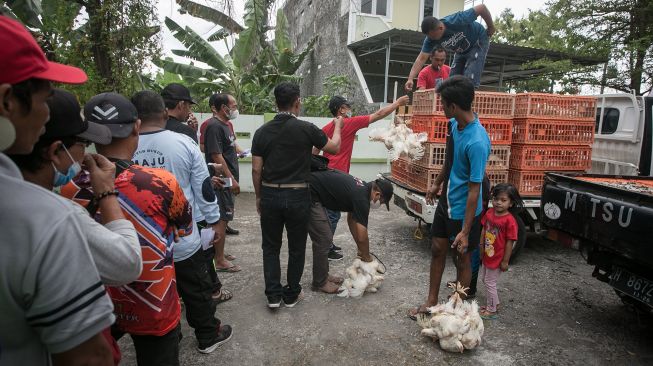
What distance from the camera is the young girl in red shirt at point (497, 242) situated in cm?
371

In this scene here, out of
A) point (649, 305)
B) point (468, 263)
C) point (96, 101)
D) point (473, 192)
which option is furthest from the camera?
point (468, 263)

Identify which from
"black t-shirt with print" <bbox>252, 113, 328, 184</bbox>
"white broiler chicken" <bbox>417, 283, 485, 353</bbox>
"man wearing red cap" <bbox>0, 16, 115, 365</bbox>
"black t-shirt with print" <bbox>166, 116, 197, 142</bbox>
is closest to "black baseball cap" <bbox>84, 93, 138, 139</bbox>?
"man wearing red cap" <bbox>0, 16, 115, 365</bbox>

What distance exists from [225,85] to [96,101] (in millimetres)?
10035

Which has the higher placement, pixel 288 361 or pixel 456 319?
pixel 456 319

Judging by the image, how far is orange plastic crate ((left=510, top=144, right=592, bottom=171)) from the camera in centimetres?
494

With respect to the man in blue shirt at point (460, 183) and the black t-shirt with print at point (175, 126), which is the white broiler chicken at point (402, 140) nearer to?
the man in blue shirt at point (460, 183)

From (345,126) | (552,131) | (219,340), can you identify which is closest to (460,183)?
(345,126)

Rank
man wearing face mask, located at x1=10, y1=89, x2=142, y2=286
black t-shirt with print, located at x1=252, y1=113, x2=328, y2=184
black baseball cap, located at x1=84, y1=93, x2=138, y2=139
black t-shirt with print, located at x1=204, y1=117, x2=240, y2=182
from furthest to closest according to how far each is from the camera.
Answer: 1. black t-shirt with print, located at x1=204, y1=117, x2=240, y2=182
2. black t-shirt with print, located at x1=252, y1=113, x2=328, y2=184
3. black baseball cap, located at x1=84, y1=93, x2=138, y2=139
4. man wearing face mask, located at x1=10, y1=89, x2=142, y2=286

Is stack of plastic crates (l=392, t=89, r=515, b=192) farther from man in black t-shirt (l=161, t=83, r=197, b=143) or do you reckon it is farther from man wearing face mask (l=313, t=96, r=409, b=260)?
A: man in black t-shirt (l=161, t=83, r=197, b=143)

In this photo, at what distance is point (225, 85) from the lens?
11.5m

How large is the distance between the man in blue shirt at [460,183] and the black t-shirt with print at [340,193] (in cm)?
79

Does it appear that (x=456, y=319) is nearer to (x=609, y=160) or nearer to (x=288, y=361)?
(x=288, y=361)

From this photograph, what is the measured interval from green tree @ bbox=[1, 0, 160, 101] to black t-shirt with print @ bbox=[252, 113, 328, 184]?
3.08m

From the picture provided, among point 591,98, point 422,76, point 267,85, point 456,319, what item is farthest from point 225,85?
point 456,319
